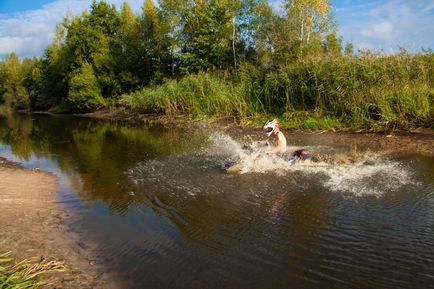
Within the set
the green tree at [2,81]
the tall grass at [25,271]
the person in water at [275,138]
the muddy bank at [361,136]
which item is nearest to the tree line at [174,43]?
the muddy bank at [361,136]

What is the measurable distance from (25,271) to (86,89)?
35.4 metres

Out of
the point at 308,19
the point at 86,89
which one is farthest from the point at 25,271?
the point at 86,89

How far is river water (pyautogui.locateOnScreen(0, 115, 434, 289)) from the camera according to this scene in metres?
5.01

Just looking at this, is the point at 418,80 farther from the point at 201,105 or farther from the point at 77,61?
the point at 77,61

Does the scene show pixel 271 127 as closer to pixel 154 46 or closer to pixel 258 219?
pixel 258 219

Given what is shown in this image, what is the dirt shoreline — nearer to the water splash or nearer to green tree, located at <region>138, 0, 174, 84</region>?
the water splash

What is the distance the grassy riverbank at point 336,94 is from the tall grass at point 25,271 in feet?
42.6

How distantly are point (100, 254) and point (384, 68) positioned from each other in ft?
45.0

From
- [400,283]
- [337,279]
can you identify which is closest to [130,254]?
[337,279]

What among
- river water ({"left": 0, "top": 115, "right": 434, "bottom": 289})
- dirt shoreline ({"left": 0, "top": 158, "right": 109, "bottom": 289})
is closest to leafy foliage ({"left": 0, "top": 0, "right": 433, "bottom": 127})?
river water ({"left": 0, "top": 115, "right": 434, "bottom": 289})

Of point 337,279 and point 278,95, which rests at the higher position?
point 278,95

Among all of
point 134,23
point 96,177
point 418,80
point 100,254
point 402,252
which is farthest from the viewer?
point 134,23

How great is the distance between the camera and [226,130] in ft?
60.4

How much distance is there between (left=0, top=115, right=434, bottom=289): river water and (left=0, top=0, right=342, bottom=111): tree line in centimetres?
1234
